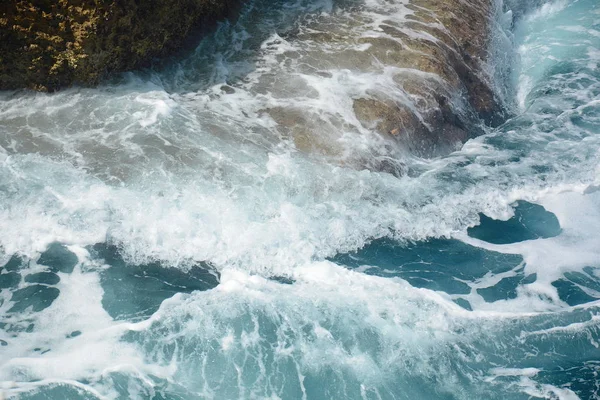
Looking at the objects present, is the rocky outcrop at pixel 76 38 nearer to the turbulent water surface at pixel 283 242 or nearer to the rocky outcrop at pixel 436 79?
the turbulent water surface at pixel 283 242

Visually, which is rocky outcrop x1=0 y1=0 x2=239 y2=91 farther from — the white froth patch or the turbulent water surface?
the white froth patch

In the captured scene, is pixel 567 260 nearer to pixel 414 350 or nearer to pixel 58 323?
pixel 414 350

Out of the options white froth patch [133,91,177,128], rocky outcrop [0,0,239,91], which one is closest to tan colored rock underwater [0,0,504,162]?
rocky outcrop [0,0,239,91]

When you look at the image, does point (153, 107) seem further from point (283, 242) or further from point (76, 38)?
point (283, 242)

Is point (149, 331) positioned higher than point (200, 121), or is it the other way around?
point (200, 121)

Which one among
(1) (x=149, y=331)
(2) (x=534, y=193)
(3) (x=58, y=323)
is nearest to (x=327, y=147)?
(2) (x=534, y=193)

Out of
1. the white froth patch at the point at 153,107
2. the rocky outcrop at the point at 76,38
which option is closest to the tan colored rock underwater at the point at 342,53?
the rocky outcrop at the point at 76,38

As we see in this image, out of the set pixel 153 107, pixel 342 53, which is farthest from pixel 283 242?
pixel 342 53
